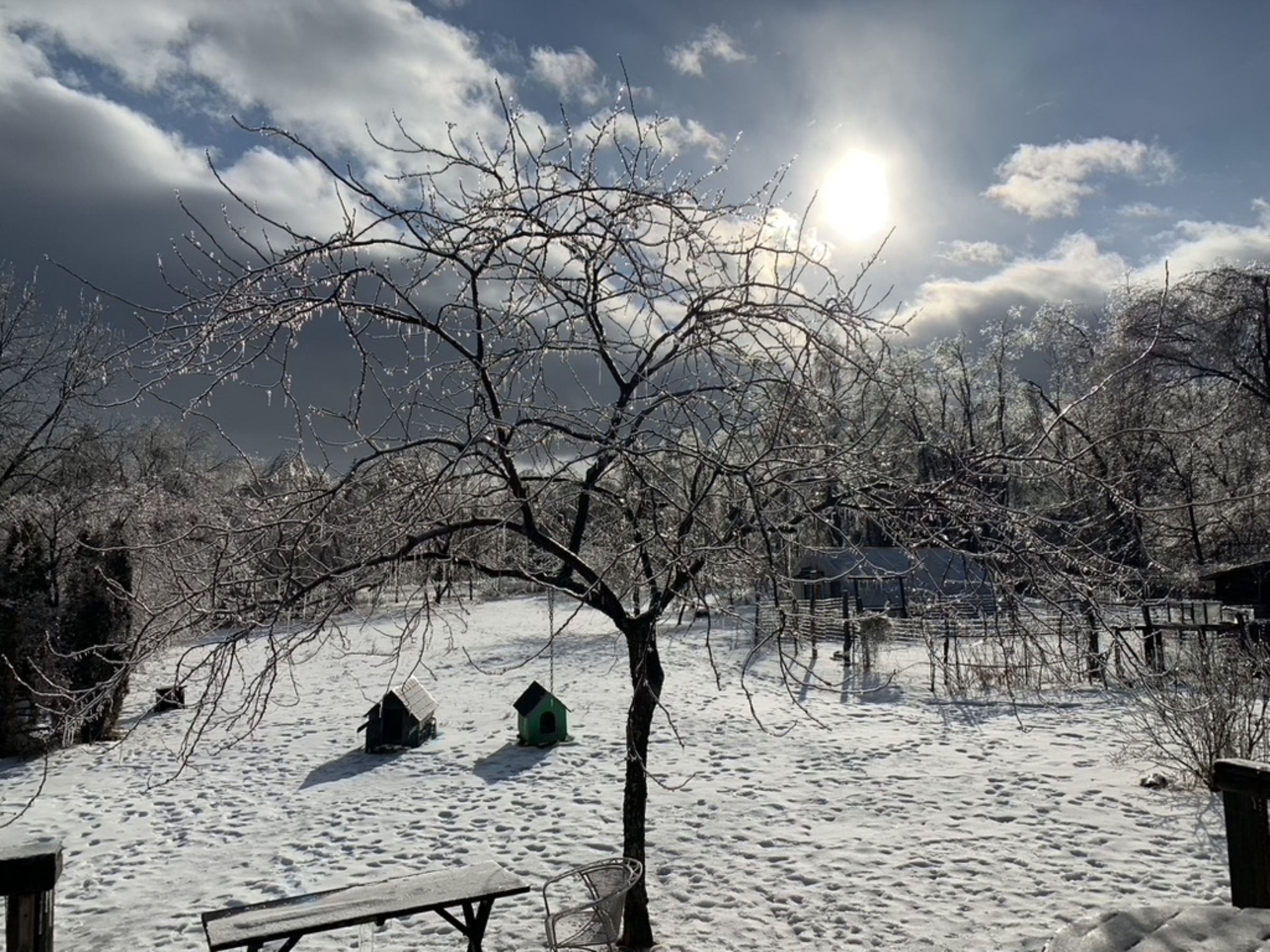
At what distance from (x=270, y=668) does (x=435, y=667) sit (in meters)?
13.9

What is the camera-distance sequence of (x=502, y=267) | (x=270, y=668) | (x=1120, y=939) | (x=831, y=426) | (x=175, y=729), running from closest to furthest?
(x=1120, y=939) → (x=270, y=668) → (x=502, y=267) → (x=831, y=426) → (x=175, y=729)

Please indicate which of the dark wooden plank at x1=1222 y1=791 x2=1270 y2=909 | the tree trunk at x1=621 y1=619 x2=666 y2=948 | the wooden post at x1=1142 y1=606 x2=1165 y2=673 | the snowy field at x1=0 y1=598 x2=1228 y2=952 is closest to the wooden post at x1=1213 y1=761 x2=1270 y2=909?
the dark wooden plank at x1=1222 y1=791 x2=1270 y2=909

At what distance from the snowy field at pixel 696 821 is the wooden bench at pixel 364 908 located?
3.53ft

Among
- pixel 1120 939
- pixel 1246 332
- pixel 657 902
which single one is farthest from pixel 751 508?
pixel 1246 332

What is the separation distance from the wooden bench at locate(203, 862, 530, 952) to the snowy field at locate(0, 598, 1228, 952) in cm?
107

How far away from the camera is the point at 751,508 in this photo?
3.54m

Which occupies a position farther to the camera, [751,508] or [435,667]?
[435,667]

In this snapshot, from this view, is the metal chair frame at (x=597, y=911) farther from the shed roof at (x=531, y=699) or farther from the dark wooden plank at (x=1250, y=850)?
the shed roof at (x=531, y=699)

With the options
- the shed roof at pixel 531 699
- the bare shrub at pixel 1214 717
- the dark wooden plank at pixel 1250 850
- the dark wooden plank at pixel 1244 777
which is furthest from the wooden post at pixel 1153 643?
the shed roof at pixel 531 699

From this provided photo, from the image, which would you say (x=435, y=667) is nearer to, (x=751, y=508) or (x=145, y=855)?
(x=145, y=855)

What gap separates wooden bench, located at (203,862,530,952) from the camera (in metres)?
3.88

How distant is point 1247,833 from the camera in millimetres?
3779

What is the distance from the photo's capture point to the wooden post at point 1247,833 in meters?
3.73

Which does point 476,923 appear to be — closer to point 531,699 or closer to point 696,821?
point 696,821
